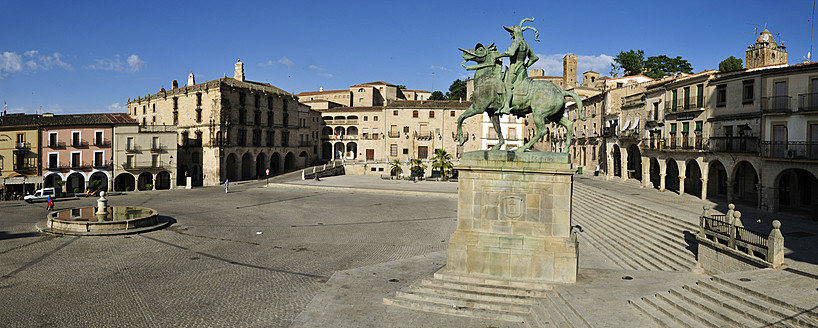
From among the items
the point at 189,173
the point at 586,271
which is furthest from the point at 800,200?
the point at 189,173

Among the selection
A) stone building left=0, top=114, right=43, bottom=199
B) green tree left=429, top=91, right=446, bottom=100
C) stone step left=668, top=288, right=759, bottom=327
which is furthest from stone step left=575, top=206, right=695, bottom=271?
green tree left=429, top=91, right=446, bottom=100

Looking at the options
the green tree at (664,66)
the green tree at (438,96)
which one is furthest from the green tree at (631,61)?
the green tree at (438,96)

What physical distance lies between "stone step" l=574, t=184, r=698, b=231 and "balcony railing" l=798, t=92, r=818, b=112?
29.4 feet

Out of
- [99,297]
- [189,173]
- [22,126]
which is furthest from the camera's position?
[189,173]

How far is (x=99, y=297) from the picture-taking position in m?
13.0

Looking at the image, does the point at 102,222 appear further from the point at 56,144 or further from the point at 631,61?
the point at 631,61

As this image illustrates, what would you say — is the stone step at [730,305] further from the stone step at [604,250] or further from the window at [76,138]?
the window at [76,138]

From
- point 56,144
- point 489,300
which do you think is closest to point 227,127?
point 56,144

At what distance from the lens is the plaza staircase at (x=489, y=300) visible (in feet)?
34.8

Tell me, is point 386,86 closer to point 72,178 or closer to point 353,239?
point 72,178

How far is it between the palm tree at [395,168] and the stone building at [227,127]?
15628 mm

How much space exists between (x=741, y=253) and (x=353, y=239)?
15313 mm

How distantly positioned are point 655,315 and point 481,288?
4.08 meters

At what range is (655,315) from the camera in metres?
9.83
